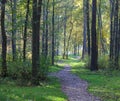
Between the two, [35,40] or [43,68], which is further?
[43,68]

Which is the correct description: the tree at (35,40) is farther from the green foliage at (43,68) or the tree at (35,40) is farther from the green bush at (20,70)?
the green foliage at (43,68)

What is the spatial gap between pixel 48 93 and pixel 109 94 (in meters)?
3.09

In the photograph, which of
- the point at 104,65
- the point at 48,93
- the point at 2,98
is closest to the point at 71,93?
the point at 48,93

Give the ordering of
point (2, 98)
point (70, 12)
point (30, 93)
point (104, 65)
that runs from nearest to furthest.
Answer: point (2, 98), point (30, 93), point (104, 65), point (70, 12)

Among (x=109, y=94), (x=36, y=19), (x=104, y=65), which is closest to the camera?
(x=109, y=94)

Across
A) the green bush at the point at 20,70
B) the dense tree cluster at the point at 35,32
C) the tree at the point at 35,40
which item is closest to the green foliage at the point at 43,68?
the dense tree cluster at the point at 35,32

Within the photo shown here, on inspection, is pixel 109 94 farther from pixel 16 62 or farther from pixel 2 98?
pixel 16 62

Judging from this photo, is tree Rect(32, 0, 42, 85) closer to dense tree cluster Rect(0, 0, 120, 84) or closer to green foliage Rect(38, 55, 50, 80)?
dense tree cluster Rect(0, 0, 120, 84)

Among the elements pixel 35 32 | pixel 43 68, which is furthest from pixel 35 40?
pixel 43 68

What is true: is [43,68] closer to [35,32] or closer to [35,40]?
[35,40]

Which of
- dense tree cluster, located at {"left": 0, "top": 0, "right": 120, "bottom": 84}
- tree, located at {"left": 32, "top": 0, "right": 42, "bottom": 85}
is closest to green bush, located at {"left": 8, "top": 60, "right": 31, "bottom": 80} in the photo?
dense tree cluster, located at {"left": 0, "top": 0, "right": 120, "bottom": 84}

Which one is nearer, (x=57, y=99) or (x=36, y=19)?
(x=57, y=99)

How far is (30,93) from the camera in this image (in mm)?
16828

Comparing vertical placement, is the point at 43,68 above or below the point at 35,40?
below
